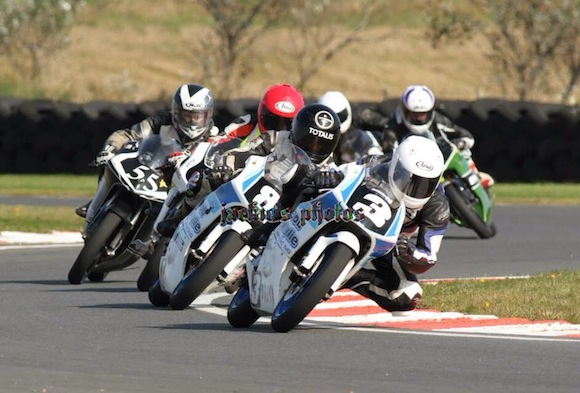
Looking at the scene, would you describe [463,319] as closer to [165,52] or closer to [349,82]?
[349,82]

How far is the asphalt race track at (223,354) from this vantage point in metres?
7.05

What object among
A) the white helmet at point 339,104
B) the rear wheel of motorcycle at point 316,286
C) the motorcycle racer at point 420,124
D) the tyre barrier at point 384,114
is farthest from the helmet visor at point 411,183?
the tyre barrier at point 384,114

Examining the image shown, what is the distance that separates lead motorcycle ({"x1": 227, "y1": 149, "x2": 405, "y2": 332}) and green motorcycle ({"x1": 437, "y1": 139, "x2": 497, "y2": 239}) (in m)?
7.78

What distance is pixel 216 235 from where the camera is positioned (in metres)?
9.88

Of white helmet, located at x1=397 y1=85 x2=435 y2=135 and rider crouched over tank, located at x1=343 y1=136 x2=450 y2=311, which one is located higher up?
rider crouched over tank, located at x1=343 y1=136 x2=450 y2=311

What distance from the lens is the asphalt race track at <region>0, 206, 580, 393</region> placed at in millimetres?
7051

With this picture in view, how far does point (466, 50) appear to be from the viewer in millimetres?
53125

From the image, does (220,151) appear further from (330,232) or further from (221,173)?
(330,232)

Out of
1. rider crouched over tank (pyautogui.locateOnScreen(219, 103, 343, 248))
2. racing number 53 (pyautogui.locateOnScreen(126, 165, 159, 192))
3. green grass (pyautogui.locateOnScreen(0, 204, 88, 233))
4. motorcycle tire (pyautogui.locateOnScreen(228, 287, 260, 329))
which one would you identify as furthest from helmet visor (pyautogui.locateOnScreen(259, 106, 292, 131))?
green grass (pyautogui.locateOnScreen(0, 204, 88, 233))

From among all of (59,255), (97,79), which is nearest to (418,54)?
(97,79)

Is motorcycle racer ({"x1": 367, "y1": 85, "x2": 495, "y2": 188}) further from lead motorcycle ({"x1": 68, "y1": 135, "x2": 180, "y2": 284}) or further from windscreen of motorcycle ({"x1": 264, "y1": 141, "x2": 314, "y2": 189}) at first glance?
windscreen of motorcycle ({"x1": 264, "y1": 141, "x2": 314, "y2": 189})

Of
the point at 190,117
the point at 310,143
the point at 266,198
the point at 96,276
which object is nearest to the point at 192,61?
the point at 96,276

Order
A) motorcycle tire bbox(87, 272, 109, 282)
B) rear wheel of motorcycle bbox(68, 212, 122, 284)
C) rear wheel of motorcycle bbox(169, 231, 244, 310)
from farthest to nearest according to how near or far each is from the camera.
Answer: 1. motorcycle tire bbox(87, 272, 109, 282)
2. rear wheel of motorcycle bbox(68, 212, 122, 284)
3. rear wheel of motorcycle bbox(169, 231, 244, 310)

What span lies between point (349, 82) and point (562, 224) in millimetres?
29315
